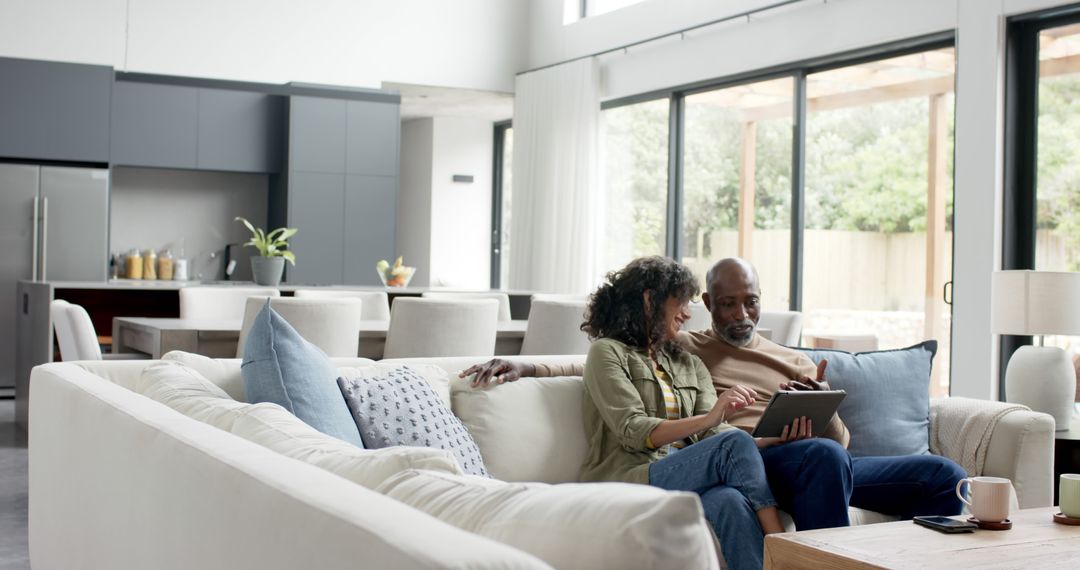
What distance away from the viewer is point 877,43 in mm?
6352

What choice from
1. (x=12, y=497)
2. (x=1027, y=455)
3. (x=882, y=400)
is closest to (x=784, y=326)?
(x=882, y=400)

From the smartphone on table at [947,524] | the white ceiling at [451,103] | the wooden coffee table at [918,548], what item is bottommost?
the wooden coffee table at [918,548]

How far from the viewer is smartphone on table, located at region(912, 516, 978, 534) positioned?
7.74 feet

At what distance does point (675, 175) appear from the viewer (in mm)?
8234

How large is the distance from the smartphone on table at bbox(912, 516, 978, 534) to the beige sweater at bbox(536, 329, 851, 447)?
74cm

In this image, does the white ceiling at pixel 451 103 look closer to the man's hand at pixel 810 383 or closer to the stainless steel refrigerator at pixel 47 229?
the stainless steel refrigerator at pixel 47 229

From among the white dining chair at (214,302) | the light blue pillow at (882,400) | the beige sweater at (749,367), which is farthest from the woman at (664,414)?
the white dining chair at (214,302)

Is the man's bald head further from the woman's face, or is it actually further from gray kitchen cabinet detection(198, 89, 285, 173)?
gray kitchen cabinet detection(198, 89, 285, 173)

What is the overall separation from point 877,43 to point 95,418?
17.5 ft

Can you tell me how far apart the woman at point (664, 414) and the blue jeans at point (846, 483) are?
167 millimetres

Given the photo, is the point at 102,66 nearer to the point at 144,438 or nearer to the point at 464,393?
the point at 464,393

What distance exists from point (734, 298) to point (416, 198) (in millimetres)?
8138

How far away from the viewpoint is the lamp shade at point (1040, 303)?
3.92m

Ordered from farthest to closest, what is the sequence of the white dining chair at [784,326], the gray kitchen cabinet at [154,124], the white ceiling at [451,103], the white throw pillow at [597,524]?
1. the white ceiling at [451,103]
2. the gray kitchen cabinet at [154,124]
3. the white dining chair at [784,326]
4. the white throw pillow at [597,524]
